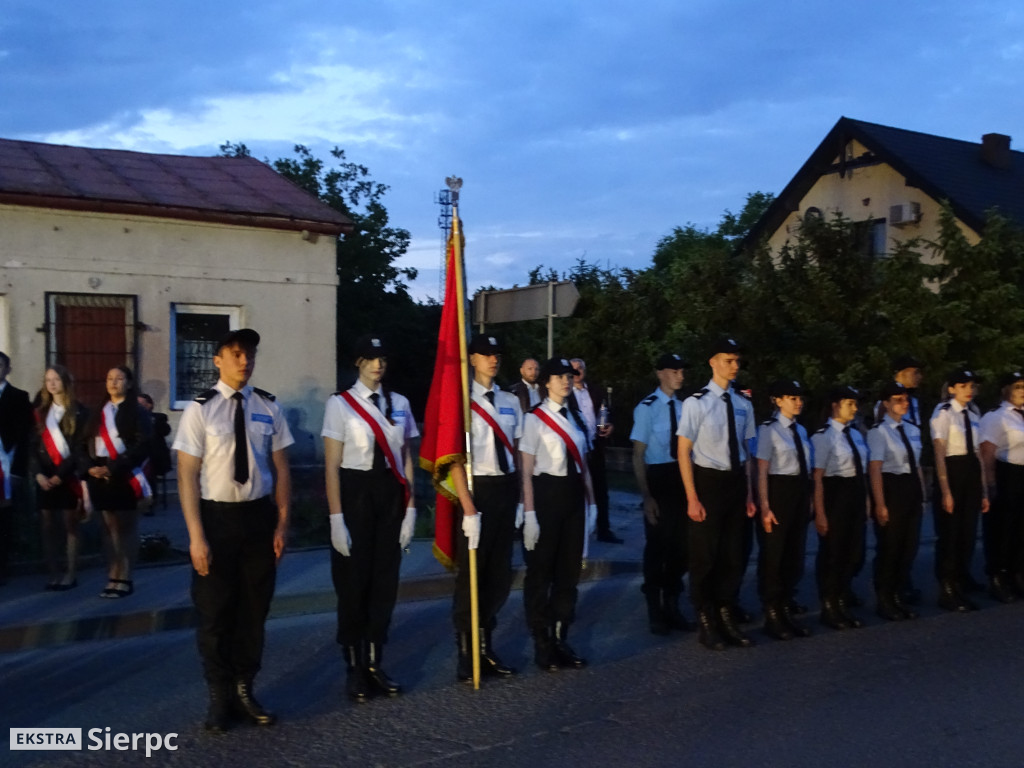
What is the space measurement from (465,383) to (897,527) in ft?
13.0

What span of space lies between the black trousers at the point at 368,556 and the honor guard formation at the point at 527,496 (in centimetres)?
1

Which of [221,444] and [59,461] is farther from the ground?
[221,444]

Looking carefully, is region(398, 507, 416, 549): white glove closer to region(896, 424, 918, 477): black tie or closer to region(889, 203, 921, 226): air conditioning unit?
region(896, 424, 918, 477): black tie

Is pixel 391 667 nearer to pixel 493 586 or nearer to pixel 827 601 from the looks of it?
pixel 493 586

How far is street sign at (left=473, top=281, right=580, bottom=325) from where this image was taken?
38.3 ft

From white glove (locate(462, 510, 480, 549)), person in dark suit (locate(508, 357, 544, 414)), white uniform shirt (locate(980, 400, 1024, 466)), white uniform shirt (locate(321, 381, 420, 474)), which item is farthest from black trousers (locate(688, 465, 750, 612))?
person in dark suit (locate(508, 357, 544, 414))

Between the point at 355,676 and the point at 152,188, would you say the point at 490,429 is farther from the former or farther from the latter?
the point at 152,188

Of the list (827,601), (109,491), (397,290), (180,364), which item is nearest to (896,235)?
(397,290)

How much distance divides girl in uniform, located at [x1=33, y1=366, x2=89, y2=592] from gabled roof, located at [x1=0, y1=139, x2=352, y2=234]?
554 centimetres

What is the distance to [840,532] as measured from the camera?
8.17m

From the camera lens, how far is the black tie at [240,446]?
5495 mm

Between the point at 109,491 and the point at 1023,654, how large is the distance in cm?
663

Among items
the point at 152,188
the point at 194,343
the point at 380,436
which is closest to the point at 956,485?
the point at 380,436

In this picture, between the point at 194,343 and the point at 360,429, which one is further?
the point at 194,343
